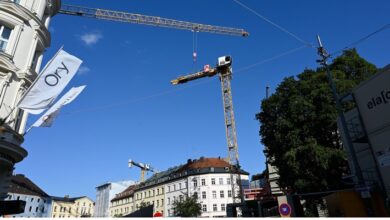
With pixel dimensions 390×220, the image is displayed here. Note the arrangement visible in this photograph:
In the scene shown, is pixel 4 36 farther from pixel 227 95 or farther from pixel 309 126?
pixel 227 95

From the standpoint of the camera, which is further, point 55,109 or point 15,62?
point 15,62

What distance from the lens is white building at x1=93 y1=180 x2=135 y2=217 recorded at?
110m

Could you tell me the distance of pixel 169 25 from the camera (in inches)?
2788

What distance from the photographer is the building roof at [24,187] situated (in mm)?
70500

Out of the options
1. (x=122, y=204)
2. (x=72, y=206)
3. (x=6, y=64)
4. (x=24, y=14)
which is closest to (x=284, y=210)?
(x=6, y=64)

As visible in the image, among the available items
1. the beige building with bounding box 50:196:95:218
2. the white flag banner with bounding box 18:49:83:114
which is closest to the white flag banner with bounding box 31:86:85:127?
the white flag banner with bounding box 18:49:83:114

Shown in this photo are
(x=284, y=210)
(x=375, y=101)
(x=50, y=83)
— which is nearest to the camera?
(x=50, y=83)

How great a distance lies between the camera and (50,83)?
541 inches

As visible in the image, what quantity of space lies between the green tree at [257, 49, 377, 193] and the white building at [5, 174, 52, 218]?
61.0 m

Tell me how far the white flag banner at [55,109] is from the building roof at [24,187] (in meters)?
63.3

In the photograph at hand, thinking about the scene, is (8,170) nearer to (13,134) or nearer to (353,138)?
(13,134)

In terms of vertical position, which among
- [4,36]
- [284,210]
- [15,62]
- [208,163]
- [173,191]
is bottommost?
[284,210]

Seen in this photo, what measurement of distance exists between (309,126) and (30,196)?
69.1m

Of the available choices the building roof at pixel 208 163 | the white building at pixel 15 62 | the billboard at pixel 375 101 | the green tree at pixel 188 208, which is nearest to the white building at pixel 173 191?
the building roof at pixel 208 163
